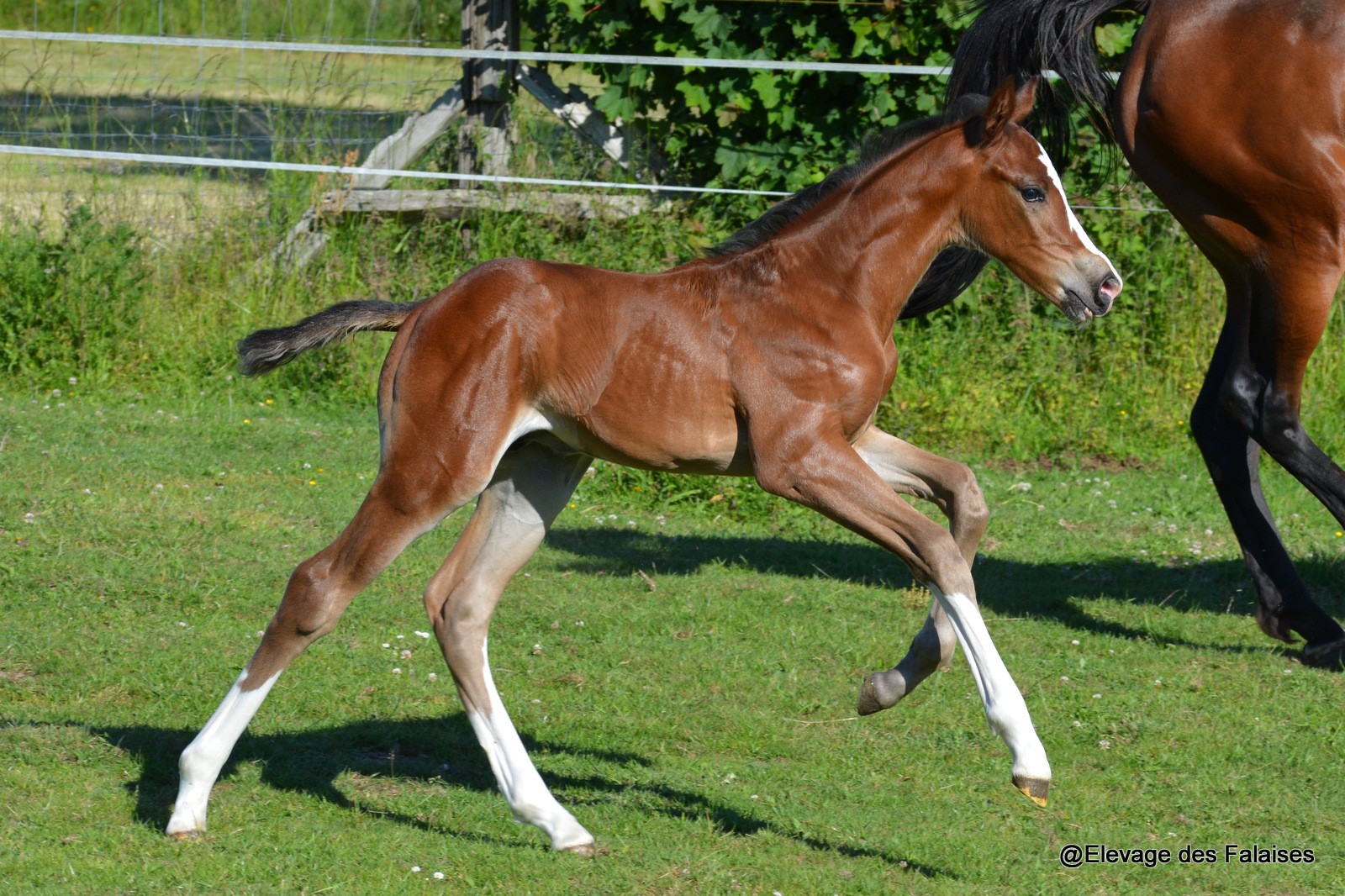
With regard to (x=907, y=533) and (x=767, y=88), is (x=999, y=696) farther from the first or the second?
(x=767, y=88)

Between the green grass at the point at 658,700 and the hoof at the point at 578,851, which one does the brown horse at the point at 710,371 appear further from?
the green grass at the point at 658,700

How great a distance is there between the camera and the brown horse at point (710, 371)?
374 centimetres

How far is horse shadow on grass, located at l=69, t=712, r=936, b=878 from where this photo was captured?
4.02 m

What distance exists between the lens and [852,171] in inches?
159

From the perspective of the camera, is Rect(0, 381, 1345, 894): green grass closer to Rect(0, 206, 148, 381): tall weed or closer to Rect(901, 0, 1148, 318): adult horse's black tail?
Rect(0, 206, 148, 381): tall weed

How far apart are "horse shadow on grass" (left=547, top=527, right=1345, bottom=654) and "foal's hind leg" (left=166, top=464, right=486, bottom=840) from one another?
2.63 metres

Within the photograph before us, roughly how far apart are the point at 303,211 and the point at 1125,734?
6.49 m

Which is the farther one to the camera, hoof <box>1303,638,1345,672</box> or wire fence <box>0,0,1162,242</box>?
wire fence <box>0,0,1162,242</box>

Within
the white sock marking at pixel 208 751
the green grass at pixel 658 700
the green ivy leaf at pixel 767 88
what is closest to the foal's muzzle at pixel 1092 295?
the green grass at pixel 658 700

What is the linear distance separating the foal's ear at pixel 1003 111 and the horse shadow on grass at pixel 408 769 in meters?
1.90

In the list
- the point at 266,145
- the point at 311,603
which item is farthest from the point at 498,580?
the point at 266,145

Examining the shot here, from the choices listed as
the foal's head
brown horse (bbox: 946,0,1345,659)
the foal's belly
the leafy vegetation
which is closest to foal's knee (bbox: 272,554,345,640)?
the foal's belly

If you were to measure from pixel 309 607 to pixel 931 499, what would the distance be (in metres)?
1.75

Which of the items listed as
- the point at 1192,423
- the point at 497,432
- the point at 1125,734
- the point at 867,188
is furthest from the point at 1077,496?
the point at 497,432
